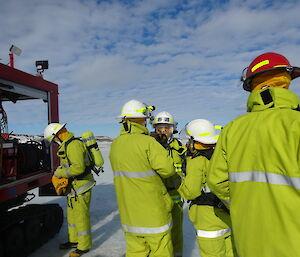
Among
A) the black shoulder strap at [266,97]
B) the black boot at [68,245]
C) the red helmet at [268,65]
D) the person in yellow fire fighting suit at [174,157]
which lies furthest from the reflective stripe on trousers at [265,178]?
the black boot at [68,245]

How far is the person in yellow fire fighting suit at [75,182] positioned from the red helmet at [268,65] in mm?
2792

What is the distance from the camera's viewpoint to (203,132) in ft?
8.50

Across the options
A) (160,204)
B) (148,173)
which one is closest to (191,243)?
(160,204)

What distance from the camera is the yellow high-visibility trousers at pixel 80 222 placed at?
3.55m

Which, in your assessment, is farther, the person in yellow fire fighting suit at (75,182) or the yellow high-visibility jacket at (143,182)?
the person in yellow fire fighting suit at (75,182)

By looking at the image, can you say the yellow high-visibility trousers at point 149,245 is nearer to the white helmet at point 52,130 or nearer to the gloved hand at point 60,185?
the gloved hand at point 60,185

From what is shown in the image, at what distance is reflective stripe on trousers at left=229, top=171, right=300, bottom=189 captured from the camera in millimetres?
1020

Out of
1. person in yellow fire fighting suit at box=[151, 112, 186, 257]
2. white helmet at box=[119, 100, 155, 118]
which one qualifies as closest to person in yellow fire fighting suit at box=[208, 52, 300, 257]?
white helmet at box=[119, 100, 155, 118]

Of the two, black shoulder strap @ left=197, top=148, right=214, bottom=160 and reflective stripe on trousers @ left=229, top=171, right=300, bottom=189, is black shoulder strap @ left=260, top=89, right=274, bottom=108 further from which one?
black shoulder strap @ left=197, top=148, right=214, bottom=160

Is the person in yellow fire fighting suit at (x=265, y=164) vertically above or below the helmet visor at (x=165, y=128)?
below

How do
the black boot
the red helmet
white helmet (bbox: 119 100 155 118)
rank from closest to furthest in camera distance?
1. the red helmet
2. white helmet (bbox: 119 100 155 118)
3. the black boot

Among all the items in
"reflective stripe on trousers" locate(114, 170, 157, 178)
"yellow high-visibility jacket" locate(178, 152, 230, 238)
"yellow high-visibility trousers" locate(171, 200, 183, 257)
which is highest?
"reflective stripe on trousers" locate(114, 170, 157, 178)

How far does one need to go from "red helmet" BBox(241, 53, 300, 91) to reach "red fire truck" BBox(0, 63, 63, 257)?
2.99 metres

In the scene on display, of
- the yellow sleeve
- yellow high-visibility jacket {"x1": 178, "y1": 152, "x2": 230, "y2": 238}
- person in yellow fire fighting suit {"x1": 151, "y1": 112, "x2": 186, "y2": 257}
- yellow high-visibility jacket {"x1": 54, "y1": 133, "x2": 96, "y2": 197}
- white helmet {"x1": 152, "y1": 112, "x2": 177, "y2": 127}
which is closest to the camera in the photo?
the yellow sleeve
